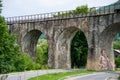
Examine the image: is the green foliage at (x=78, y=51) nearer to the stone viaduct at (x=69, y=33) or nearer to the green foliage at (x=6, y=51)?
the stone viaduct at (x=69, y=33)

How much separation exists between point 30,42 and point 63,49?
864 cm

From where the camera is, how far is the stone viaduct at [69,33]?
53875mm

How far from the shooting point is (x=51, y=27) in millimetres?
60906

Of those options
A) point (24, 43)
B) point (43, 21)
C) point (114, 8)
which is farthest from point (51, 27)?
point (114, 8)

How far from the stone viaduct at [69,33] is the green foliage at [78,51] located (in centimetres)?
674

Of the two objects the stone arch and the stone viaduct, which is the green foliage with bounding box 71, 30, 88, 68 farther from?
the stone arch

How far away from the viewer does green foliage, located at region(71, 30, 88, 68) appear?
225ft

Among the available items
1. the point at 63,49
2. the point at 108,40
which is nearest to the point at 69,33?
the point at 63,49

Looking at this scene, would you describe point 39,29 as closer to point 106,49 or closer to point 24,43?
point 24,43

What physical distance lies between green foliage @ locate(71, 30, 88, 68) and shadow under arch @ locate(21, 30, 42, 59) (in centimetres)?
657

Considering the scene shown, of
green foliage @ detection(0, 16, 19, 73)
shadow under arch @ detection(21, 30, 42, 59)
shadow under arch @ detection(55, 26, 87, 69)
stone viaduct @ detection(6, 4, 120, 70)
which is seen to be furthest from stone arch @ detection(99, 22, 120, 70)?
green foliage @ detection(0, 16, 19, 73)

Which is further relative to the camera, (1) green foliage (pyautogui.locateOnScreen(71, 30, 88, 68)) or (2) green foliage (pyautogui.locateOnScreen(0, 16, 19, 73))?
(1) green foliage (pyautogui.locateOnScreen(71, 30, 88, 68))

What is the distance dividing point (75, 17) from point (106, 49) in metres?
6.83

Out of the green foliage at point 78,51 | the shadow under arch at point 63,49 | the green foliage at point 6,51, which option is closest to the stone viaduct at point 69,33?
the shadow under arch at point 63,49
